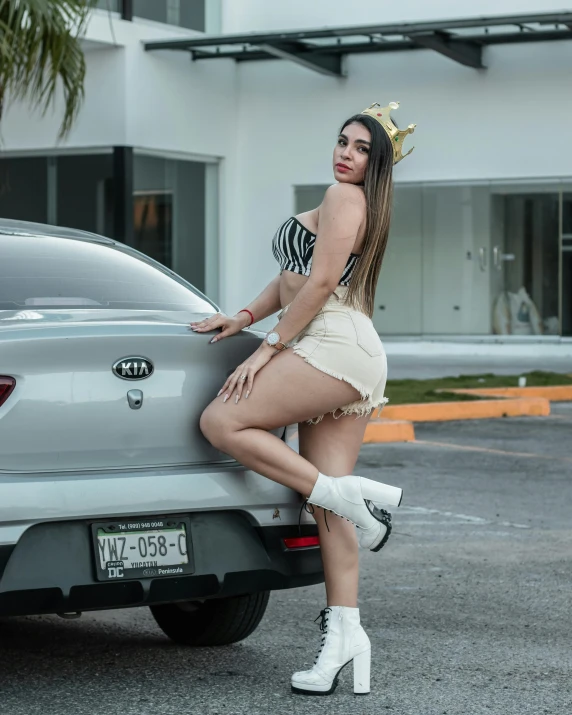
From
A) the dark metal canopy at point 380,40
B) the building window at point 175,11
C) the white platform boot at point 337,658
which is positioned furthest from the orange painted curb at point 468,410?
the building window at point 175,11

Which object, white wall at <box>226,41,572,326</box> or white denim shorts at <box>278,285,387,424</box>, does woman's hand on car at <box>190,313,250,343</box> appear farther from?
white wall at <box>226,41,572,326</box>

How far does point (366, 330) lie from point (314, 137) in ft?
59.4

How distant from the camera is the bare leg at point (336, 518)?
430 cm

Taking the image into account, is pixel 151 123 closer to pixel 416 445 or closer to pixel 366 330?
pixel 416 445

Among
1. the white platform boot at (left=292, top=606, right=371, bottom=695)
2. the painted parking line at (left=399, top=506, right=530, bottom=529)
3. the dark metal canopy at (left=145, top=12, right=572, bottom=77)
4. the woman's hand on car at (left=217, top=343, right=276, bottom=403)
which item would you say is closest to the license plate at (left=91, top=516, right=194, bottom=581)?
the woman's hand on car at (left=217, top=343, right=276, bottom=403)

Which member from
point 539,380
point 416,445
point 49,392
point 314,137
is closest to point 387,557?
point 49,392

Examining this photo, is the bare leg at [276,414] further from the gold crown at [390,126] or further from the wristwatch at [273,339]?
the gold crown at [390,126]

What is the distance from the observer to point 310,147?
22.1m

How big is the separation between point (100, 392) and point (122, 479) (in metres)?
0.26

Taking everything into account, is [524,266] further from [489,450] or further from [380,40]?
[489,450]

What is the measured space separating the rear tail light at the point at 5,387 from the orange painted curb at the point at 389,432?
7.31m

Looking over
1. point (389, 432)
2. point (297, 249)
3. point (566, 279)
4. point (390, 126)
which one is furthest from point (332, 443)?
point (566, 279)

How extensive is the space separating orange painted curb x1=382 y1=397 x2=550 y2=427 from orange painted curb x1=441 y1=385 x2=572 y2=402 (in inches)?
25.9

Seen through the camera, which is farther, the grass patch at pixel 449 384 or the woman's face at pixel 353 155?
the grass patch at pixel 449 384
